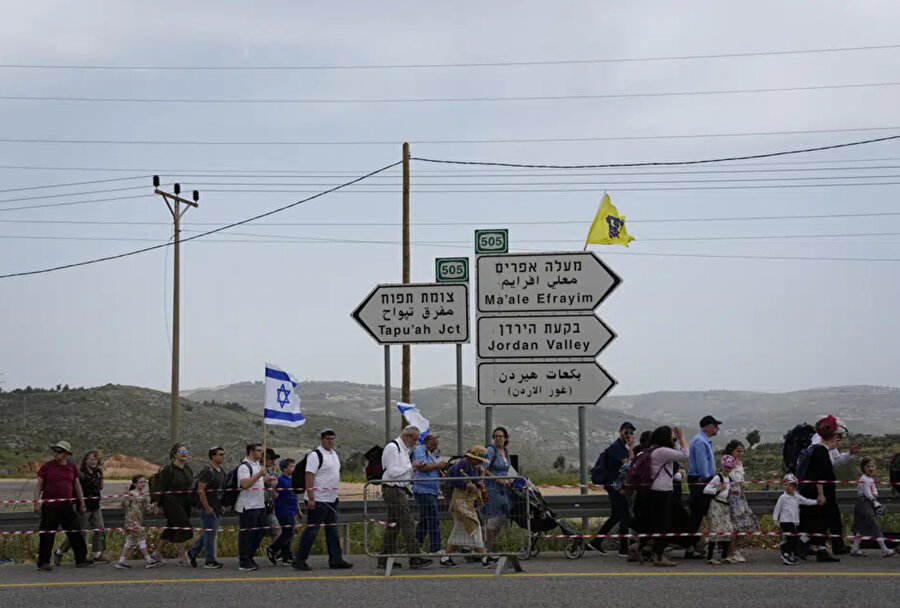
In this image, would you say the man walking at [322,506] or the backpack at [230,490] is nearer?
the man walking at [322,506]

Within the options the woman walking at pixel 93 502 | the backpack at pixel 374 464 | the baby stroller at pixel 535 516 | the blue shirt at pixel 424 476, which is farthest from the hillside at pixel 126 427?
the baby stroller at pixel 535 516

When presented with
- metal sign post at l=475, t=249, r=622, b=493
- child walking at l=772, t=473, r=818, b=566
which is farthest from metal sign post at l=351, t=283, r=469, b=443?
child walking at l=772, t=473, r=818, b=566

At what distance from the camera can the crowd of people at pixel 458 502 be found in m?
13.8

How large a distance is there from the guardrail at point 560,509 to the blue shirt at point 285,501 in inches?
35.0

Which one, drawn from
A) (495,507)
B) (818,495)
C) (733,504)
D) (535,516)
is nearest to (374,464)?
(495,507)

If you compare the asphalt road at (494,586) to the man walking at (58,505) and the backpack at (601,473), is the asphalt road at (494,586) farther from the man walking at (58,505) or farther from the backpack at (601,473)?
the backpack at (601,473)

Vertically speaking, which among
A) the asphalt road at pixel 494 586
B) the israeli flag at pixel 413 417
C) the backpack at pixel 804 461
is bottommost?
the asphalt road at pixel 494 586

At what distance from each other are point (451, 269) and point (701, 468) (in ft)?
19.4

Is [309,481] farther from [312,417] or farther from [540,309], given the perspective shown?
[312,417]

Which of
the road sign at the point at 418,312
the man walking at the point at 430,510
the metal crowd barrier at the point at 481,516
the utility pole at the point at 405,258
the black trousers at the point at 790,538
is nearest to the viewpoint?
the metal crowd barrier at the point at 481,516

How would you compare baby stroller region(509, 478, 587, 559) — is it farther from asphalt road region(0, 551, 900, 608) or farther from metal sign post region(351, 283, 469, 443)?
metal sign post region(351, 283, 469, 443)

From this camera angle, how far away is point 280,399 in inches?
675

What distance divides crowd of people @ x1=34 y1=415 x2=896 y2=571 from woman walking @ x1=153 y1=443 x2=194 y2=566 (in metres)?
0.02

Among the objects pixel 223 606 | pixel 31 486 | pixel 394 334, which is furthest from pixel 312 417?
pixel 223 606
